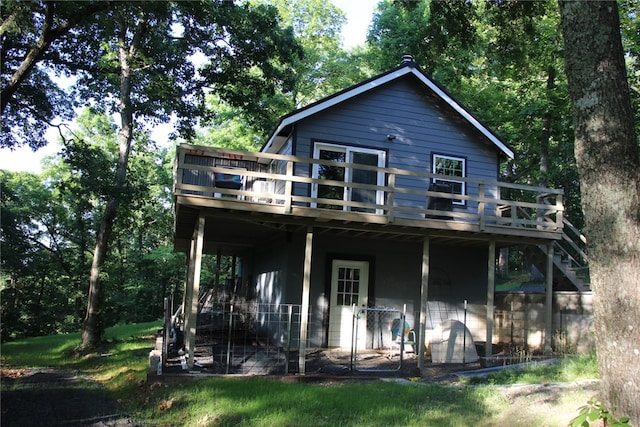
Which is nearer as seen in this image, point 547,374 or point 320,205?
point 547,374

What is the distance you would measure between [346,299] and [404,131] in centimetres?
485

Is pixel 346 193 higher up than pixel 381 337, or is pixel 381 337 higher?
pixel 346 193

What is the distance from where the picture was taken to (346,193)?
1269cm

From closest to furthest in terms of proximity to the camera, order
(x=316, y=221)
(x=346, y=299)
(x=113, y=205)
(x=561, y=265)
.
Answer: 1. (x=316, y=221)
2. (x=346, y=299)
3. (x=561, y=265)
4. (x=113, y=205)

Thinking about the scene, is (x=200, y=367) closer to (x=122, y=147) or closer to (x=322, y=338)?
(x=322, y=338)

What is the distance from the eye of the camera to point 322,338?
12703 mm

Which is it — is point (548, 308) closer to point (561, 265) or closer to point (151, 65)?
point (561, 265)

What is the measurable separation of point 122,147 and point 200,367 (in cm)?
962

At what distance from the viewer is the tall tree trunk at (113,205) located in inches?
606

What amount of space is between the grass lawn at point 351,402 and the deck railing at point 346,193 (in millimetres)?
3417

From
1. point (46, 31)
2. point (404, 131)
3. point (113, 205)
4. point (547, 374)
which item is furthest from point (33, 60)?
point (547, 374)

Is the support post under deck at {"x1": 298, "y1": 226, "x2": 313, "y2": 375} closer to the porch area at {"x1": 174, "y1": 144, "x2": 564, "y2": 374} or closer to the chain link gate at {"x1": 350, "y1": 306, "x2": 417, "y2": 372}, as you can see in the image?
the porch area at {"x1": 174, "y1": 144, "x2": 564, "y2": 374}

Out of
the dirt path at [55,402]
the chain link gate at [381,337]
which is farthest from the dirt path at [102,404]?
the chain link gate at [381,337]

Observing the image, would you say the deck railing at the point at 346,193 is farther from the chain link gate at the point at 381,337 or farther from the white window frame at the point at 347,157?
the chain link gate at the point at 381,337
